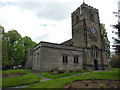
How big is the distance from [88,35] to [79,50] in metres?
5.93

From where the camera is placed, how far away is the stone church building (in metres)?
23.5

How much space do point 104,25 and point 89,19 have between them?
1045cm

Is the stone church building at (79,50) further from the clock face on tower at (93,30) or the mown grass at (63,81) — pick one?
the mown grass at (63,81)

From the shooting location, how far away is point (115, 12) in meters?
14.8

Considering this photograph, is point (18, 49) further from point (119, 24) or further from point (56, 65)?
point (119, 24)

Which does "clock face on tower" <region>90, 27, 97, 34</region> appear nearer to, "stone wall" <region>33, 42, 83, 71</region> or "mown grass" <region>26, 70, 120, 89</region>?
"stone wall" <region>33, 42, 83, 71</region>

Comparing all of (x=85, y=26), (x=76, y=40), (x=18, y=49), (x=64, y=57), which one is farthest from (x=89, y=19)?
(x=18, y=49)

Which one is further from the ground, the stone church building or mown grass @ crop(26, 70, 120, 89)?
the stone church building

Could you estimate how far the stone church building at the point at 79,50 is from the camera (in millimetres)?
23547

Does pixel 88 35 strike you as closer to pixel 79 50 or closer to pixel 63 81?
pixel 79 50

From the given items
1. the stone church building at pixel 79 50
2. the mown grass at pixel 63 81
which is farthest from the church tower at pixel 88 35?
the mown grass at pixel 63 81

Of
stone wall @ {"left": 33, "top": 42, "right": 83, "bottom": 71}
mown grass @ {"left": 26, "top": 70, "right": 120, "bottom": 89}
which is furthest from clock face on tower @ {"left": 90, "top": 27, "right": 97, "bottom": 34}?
mown grass @ {"left": 26, "top": 70, "right": 120, "bottom": 89}

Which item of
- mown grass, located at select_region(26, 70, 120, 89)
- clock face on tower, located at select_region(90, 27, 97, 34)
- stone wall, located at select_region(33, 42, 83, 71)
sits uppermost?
clock face on tower, located at select_region(90, 27, 97, 34)

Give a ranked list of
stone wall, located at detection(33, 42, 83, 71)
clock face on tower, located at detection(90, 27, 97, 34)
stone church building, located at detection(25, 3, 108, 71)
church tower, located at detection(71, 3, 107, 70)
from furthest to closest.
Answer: clock face on tower, located at detection(90, 27, 97, 34)
church tower, located at detection(71, 3, 107, 70)
stone church building, located at detection(25, 3, 108, 71)
stone wall, located at detection(33, 42, 83, 71)
